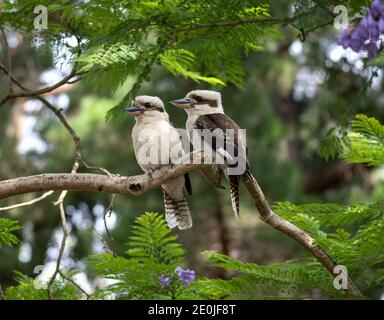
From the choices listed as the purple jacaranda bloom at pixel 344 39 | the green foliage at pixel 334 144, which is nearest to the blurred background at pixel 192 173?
the green foliage at pixel 334 144

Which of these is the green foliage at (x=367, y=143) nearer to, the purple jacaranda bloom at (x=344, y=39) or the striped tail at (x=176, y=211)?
the purple jacaranda bloom at (x=344, y=39)

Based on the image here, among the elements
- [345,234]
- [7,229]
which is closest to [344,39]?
[345,234]

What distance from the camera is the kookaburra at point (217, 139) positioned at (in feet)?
12.4

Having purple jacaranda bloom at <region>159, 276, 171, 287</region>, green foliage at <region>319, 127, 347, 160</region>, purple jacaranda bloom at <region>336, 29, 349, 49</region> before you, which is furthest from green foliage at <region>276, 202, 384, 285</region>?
purple jacaranda bloom at <region>336, 29, 349, 49</region>

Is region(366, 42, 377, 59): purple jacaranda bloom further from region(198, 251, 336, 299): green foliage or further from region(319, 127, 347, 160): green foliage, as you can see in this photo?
region(319, 127, 347, 160): green foliage

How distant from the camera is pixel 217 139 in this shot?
3.90 m

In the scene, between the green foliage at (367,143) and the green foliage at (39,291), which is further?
the green foliage at (39,291)

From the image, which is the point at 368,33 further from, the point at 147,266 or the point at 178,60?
the point at 178,60

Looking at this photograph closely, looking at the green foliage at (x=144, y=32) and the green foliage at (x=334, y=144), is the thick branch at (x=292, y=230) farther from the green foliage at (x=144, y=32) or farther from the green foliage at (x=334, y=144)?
the green foliage at (x=334, y=144)

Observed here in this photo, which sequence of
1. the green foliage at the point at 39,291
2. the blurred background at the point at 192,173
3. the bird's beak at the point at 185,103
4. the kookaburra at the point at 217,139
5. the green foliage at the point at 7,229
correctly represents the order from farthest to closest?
the blurred background at the point at 192,173 < the bird's beak at the point at 185,103 < the green foliage at the point at 39,291 < the kookaburra at the point at 217,139 < the green foliage at the point at 7,229

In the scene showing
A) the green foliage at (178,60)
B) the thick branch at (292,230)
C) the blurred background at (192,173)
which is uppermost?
the blurred background at (192,173)

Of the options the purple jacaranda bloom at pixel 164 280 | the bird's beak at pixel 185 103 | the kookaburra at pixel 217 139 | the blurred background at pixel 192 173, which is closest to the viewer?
the purple jacaranda bloom at pixel 164 280

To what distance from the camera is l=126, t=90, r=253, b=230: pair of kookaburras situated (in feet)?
12.6

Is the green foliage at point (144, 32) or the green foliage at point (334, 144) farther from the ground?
the green foliage at point (144, 32)
